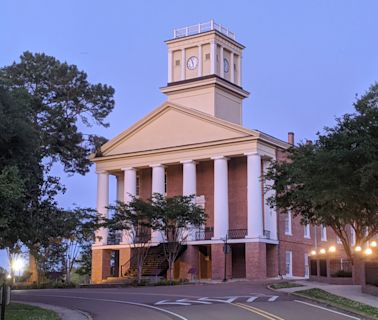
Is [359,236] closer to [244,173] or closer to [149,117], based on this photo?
[244,173]

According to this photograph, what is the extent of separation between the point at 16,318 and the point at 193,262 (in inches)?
1309

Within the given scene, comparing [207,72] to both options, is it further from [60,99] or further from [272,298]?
[272,298]

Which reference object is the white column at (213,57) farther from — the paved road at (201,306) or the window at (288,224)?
the paved road at (201,306)

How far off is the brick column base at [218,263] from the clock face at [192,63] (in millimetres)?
17064

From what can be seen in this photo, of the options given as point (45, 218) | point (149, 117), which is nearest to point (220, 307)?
point (45, 218)

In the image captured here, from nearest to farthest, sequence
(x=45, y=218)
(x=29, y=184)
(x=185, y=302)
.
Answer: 1. (x=29, y=184)
2. (x=45, y=218)
3. (x=185, y=302)

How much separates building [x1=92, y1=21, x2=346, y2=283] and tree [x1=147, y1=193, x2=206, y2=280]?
13.1ft

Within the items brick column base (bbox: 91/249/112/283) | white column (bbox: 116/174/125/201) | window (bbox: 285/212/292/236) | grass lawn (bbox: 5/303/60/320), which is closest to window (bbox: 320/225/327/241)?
window (bbox: 285/212/292/236)

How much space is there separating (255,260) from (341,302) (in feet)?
81.3

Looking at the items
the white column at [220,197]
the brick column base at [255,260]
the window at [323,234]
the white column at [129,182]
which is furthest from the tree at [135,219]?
the window at [323,234]

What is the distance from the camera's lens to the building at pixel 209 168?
50.1 m

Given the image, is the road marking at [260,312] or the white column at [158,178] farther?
the white column at [158,178]

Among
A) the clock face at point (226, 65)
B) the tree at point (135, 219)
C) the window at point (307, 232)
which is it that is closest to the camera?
the tree at point (135, 219)

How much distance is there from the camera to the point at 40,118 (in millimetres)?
51812
